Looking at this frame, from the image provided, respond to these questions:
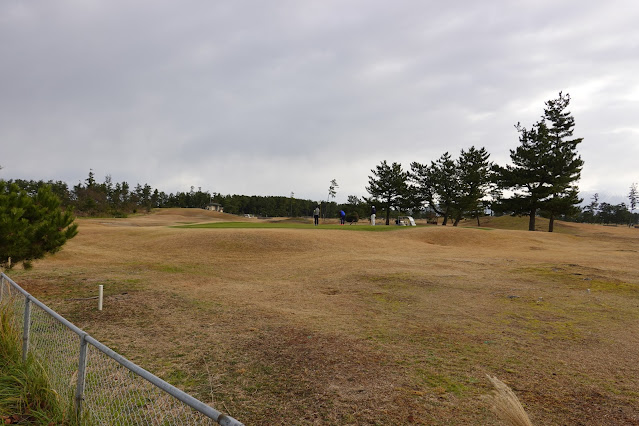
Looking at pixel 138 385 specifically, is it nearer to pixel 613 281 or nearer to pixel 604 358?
pixel 604 358

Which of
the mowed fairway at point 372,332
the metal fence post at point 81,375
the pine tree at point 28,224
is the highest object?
the pine tree at point 28,224

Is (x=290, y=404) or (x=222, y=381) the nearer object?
(x=290, y=404)

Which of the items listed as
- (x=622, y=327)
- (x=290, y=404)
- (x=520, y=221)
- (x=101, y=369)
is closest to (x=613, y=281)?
(x=622, y=327)

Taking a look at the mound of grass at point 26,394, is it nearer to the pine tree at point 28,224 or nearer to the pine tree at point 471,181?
the pine tree at point 28,224

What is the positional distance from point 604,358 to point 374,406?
12.5 ft

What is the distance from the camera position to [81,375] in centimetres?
294

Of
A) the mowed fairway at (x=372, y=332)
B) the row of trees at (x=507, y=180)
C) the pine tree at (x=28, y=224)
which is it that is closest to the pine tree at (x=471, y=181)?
the row of trees at (x=507, y=180)

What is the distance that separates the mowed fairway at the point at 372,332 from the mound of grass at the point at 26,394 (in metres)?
1.17

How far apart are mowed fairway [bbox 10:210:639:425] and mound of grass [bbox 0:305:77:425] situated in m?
1.17

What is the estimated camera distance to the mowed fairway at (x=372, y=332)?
12.9 feet

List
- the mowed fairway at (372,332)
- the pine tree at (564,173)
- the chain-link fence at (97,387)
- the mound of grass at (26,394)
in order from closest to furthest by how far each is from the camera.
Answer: the chain-link fence at (97,387) → the mound of grass at (26,394) → the mowed fairway at (372,332) → the pine tree at (564,173)

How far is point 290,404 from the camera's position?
3852 millimetres

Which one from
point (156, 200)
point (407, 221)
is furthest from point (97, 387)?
point (156, 200)

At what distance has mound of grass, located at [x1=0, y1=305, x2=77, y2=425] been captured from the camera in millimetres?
3344
